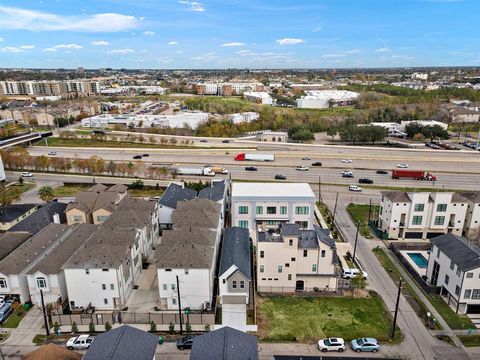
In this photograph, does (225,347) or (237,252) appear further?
(237,252)

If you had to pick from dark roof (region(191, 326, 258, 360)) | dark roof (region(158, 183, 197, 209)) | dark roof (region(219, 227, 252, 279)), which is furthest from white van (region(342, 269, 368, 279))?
dark roof (region(158, 183, 197, 209))

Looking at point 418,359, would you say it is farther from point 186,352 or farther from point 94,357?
point 94,357

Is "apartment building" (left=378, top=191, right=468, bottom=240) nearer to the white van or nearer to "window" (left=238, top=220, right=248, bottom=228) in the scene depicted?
the white van

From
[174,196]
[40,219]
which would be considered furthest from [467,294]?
[40,219]

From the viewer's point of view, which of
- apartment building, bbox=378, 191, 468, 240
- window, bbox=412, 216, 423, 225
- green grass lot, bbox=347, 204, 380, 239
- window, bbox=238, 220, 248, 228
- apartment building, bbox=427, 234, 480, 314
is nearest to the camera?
apartment building, bbox=427, 234, 480, 314

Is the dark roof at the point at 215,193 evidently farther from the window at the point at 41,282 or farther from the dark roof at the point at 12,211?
the dark roof at the point at 12,211

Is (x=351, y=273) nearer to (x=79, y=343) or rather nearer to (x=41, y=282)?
(x=79, y=343)

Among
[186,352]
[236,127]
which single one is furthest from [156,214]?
[236,127]
